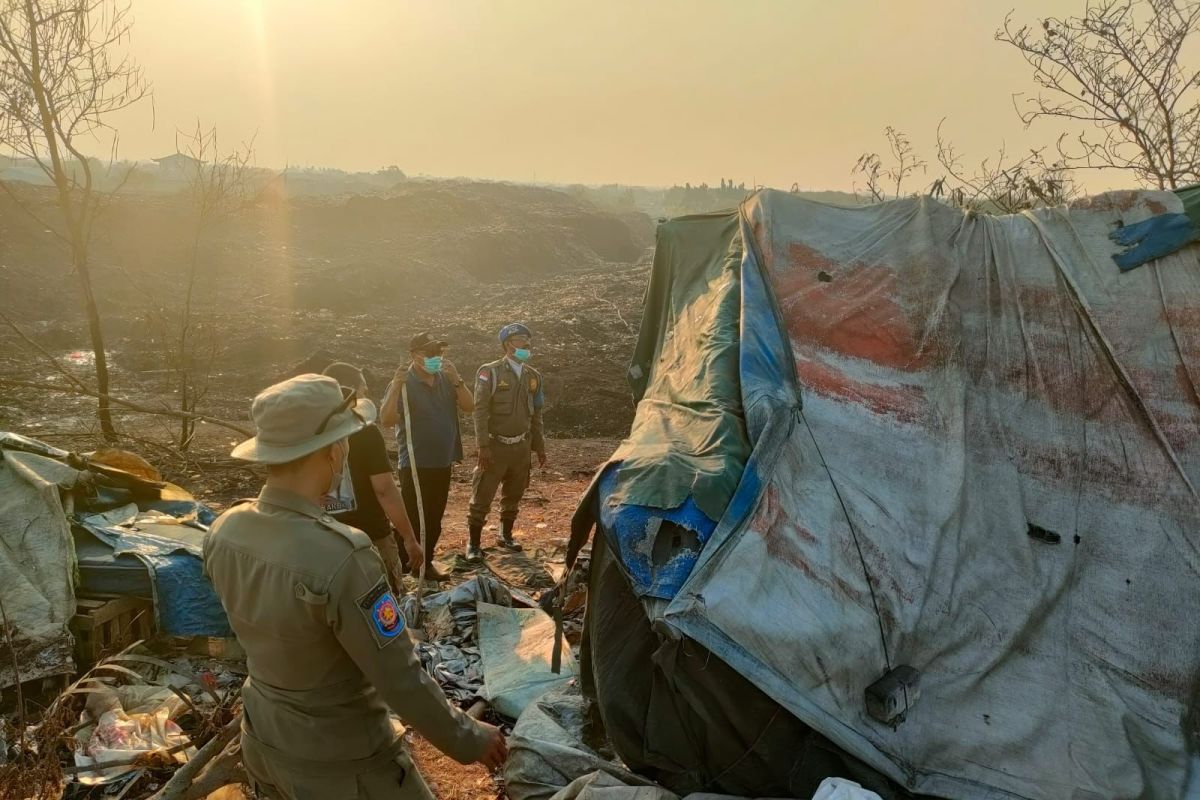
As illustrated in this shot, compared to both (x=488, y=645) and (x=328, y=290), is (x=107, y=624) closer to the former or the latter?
(x=488, y=645)

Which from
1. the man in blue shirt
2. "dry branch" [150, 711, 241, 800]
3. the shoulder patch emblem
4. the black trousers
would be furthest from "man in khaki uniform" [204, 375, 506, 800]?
the black trousers

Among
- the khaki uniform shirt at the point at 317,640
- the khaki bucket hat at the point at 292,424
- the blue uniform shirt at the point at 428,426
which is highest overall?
the khaki bucket hat at the point at 292,424

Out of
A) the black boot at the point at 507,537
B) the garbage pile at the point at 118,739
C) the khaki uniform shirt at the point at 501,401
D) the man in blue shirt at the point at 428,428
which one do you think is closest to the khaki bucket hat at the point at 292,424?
the garbage pile at the point at 118,739

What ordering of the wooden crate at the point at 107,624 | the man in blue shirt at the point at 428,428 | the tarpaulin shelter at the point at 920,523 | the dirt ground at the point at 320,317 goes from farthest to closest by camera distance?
the dirt ground at the point at 320,317, the man in blue shirt at the point at 428,428, the wooden crate at the point at 107,624, the tarpaulin shelter at the point at 920,523

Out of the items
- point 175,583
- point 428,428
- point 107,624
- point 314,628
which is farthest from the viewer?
point 428,428

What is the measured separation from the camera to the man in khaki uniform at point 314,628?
71.6 inches

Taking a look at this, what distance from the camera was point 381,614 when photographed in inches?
72.7

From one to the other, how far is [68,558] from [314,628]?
2913 millimetres

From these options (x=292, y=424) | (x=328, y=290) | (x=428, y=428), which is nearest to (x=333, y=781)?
(x=292, y=424)

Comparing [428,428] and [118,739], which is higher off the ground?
[428,428]

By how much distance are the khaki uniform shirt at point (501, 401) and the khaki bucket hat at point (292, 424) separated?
165 inches

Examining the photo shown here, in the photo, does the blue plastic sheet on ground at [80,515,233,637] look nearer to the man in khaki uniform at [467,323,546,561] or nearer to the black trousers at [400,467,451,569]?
the black trousers at [400,467,451,569]

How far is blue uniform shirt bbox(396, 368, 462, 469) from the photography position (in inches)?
218

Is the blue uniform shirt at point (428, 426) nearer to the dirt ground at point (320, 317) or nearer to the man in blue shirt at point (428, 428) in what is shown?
the man in blue shirt at point (428, 428)
